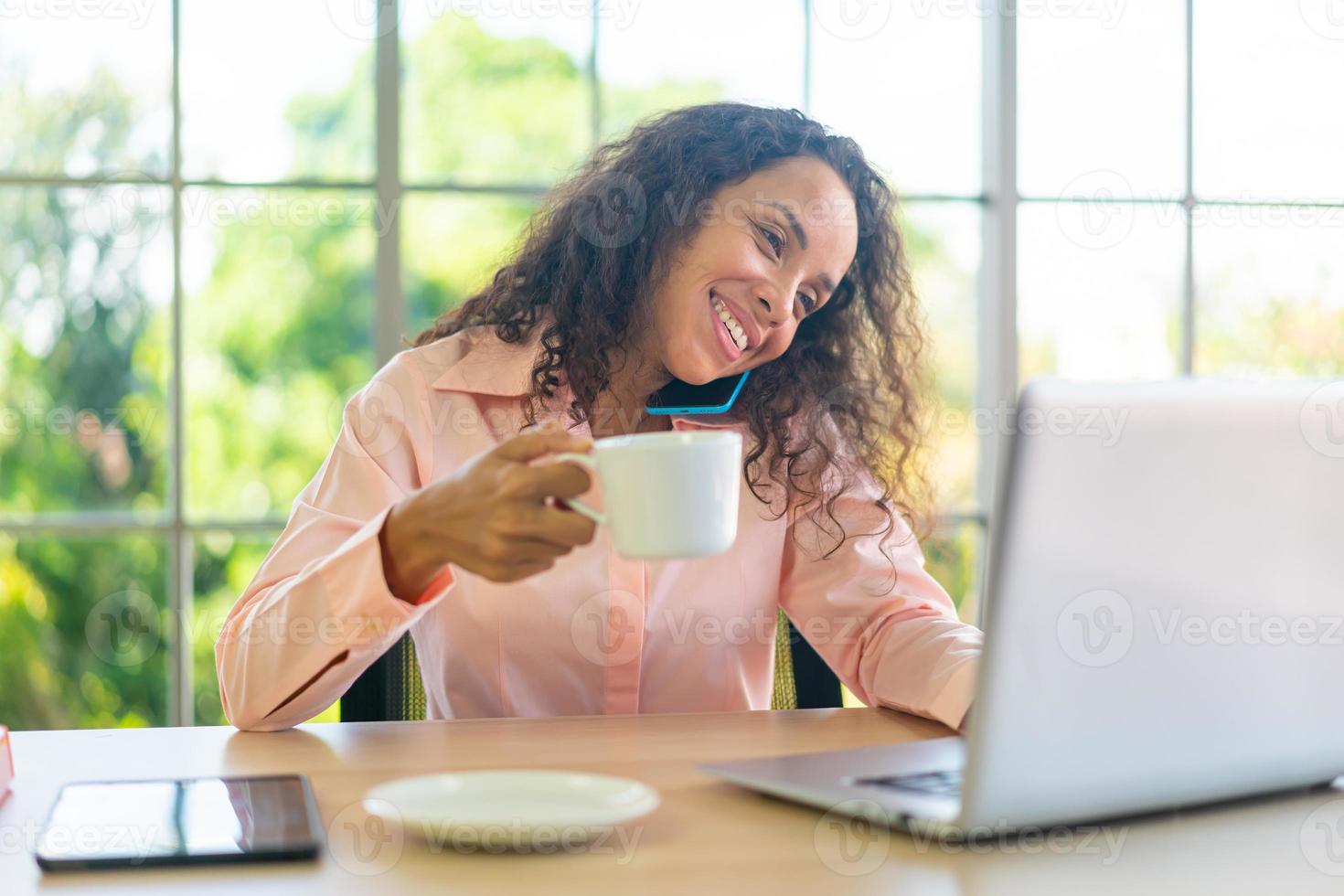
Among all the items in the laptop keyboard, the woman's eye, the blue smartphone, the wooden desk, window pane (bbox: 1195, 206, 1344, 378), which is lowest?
the wooden desk

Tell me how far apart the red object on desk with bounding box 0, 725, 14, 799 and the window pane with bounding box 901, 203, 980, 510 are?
225 cm

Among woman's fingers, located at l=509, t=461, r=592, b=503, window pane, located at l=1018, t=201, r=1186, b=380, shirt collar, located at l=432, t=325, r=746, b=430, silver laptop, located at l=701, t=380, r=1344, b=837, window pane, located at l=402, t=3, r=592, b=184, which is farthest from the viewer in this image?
window pane, located at l=1018, t=201, r=1186, b=380

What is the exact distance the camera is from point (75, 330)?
2639mm

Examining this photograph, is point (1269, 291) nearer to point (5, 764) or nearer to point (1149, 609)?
point (1149, 609)

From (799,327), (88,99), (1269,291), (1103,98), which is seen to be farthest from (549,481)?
(1269,291)

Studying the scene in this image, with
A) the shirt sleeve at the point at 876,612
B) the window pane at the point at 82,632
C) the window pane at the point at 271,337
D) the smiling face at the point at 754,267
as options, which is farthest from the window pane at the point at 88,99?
the shirt sleeve at the point at 876,612

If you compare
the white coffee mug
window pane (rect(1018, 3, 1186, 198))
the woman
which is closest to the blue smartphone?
the woman

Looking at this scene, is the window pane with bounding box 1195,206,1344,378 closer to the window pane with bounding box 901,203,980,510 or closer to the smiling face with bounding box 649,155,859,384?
the window pane with bounding box 901,203,980,510

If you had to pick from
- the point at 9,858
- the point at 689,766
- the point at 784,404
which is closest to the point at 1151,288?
the point at 784,404

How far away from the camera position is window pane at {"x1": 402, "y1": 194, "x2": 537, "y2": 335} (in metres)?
2.74

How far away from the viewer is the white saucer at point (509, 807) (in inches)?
30.7

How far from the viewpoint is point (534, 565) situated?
1.02 m

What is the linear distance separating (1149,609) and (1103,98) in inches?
100

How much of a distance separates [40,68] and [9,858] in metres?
2.26
